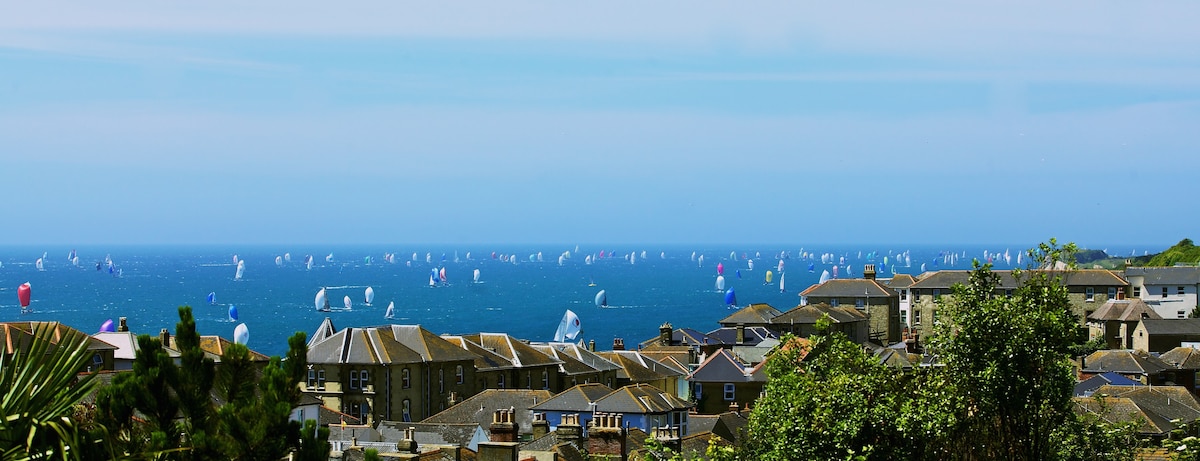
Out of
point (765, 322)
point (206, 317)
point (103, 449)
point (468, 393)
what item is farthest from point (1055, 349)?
point (206, 317)

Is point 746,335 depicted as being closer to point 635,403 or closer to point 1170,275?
point 1170,275

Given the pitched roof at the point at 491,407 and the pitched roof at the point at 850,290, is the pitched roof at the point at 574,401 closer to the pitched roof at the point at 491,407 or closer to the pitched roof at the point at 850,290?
the pitched roof at the point at 491,407

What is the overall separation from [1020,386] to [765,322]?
233 ft

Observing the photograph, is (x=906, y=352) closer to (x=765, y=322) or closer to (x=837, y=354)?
(x=765, y=322)

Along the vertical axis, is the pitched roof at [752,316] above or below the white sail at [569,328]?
above

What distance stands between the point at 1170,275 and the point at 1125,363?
107ft

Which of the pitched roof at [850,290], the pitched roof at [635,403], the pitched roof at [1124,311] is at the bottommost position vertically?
the pitched roof at [635,403]

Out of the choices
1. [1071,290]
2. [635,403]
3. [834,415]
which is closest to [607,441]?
[834,415]

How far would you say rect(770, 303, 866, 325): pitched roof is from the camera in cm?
8900

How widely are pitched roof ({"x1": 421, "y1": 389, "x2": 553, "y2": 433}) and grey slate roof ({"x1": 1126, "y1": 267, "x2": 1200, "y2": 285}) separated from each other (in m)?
54.7

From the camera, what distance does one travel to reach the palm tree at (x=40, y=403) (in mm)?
12969

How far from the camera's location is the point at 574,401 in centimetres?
5100

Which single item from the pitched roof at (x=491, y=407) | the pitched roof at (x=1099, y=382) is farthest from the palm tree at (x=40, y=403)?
the pitched roof at (x=1099, y=382)

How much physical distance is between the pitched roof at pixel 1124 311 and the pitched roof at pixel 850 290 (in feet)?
47.8
